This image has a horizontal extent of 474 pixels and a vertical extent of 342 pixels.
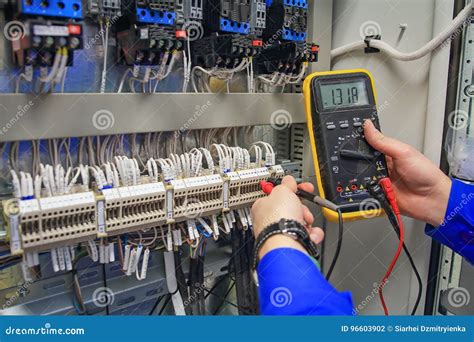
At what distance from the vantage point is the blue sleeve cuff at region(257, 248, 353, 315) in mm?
631

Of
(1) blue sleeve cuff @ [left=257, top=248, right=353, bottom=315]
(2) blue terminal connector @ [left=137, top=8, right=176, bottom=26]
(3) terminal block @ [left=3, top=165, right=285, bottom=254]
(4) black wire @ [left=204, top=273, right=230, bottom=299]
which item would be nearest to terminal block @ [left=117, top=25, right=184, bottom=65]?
(2) blue terminal connector @ [left=137, top=8, right=176, bottom=26]

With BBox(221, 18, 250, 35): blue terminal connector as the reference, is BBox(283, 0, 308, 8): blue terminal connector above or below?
above

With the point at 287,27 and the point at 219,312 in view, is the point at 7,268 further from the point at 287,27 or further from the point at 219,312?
the point at 287,27

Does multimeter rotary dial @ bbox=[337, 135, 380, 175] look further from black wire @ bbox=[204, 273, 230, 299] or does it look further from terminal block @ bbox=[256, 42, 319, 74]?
black wire @ bbox=[204, 273, 230, 299]

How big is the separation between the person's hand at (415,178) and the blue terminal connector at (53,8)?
2.34 ft

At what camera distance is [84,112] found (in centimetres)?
79

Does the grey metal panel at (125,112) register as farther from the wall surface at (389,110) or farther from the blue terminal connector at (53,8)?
the wall surface at (389,110)

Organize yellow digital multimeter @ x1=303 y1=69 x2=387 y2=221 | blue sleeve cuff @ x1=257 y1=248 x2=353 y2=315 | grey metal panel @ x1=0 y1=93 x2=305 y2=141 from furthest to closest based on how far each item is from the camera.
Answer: yellow digital multimeter @ x1=303 y1=69 x2=387 y2=221
grey metal panel @ x1=0 y1=93 x2=305 y2=141
blue sleeve cuff @ x1=257 y1=248 x2=353 y2=315

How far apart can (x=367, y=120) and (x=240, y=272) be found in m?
0.58

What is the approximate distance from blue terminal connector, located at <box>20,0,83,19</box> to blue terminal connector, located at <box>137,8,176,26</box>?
0.13 meters

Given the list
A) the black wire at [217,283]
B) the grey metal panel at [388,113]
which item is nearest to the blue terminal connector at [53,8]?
the grey metal panel at [388,113]

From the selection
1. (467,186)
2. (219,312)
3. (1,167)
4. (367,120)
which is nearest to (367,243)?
(467,186)

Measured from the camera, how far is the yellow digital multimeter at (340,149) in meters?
0.96

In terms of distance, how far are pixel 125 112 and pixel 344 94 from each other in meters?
0.55
